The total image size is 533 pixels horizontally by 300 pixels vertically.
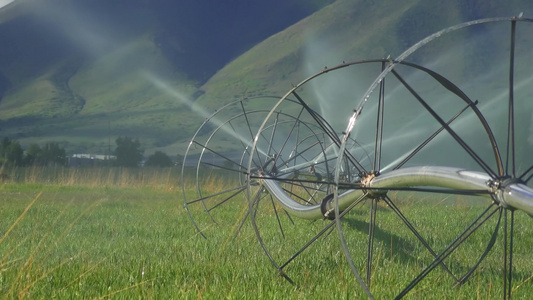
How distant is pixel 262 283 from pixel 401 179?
45.6 inches

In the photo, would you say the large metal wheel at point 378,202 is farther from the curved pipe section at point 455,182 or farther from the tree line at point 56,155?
the tree line at point 56,155

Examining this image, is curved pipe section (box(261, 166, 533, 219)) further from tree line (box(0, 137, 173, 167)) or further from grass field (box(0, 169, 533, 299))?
tree line (box(0, 137, 173, 167))

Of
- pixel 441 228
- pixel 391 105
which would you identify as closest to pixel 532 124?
pixel 441 228

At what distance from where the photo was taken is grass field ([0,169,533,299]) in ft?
12.3

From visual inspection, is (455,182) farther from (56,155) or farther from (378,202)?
(56,155)

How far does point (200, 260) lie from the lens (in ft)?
16.1

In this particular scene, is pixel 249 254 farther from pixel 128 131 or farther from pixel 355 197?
pixel 128 131

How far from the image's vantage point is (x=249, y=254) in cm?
532

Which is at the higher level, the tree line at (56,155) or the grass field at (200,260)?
the tree line at (56,155)

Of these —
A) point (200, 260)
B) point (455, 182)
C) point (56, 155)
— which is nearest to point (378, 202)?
point (200, 260)

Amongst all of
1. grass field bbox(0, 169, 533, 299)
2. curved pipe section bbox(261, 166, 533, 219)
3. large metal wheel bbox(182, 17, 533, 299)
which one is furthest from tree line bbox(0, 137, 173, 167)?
curved pipe section bbox(261, 166, 533, 219)

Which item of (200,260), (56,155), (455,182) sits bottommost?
(200,260)

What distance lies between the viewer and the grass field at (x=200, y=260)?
3.74 metres

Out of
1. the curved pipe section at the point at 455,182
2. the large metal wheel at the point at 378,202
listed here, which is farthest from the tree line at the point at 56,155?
the curved pipe section at the point at 455,182
